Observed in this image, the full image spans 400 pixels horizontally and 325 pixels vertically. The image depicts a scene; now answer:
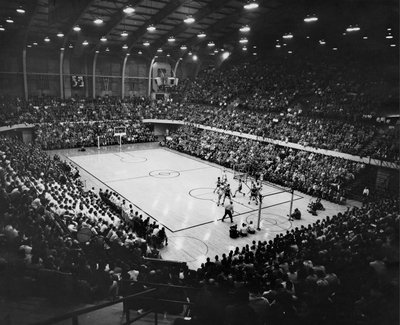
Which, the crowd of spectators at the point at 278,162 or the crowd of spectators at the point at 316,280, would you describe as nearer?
the crowd of spectators at the point at 316,280

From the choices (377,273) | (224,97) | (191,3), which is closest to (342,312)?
(377,273)

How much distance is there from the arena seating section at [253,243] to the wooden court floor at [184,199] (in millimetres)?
1113

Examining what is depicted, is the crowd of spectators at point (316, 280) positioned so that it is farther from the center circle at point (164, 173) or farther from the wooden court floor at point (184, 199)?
the center circle at point (164, 173)

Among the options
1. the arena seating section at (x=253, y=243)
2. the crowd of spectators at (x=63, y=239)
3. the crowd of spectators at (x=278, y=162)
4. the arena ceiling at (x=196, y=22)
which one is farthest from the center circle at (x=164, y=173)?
the arena ceiling at (x=196, y=22)

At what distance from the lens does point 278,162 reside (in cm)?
2945

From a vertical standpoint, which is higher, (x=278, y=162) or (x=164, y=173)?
(x=278, y=162)

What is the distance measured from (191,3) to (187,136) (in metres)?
14.7

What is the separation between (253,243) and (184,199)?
10.3 m

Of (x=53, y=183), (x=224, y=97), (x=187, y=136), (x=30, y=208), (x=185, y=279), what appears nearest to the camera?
(x=185, y=279)

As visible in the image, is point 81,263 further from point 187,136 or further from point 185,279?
point 187,136

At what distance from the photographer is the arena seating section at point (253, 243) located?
680 cm

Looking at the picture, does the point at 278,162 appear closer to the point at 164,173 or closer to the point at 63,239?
the point at 164,173


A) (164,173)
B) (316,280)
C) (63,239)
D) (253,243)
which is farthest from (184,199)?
(316,280)

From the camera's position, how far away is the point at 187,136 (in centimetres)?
4103
